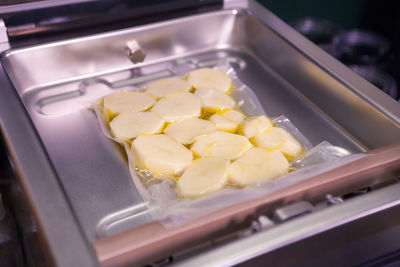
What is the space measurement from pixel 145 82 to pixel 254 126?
1.13 feet

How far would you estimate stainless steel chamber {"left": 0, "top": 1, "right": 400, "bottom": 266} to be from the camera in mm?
560

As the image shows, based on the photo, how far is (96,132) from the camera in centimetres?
89

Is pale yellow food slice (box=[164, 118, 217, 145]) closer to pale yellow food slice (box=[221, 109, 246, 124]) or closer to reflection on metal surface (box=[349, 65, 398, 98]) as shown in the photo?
pale yellow food slice (box=[221, 109, 246, 124])

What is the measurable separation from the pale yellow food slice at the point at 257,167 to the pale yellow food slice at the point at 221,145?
0.02 meters

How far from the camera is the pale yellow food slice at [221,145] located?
798mm

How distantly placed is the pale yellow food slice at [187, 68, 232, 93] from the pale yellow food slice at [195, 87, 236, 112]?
2 centimetres

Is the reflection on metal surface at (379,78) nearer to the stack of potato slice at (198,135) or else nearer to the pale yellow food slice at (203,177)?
the stack of potato slice at (198,135)

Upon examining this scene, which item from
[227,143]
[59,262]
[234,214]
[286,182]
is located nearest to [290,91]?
[227,143]

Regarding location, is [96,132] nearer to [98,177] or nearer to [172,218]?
[98,177]

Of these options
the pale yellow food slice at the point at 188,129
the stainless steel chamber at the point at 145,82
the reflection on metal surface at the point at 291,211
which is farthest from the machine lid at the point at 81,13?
the reflection on metal surface at the point at 291,211

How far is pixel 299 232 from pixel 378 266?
0.90 feet

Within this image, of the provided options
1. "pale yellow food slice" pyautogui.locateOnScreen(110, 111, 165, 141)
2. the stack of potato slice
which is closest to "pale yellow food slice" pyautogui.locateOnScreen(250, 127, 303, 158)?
the stack of potato slice

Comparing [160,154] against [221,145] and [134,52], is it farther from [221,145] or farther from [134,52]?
[134,52]

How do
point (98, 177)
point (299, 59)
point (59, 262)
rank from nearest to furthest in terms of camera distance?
point (59, 262) → point (98, 177) → point (299, 59)
